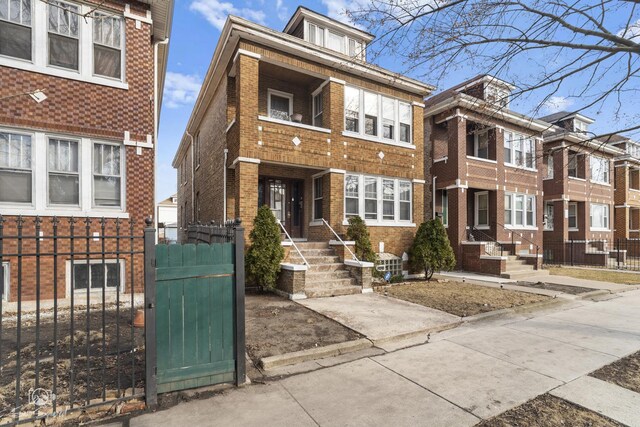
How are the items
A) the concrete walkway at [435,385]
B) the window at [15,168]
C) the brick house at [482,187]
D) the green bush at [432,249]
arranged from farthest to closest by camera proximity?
the brick house at [482,187]
the green bush at [432,249]
the window at [15,168]
the concrete walkway at [435,385]

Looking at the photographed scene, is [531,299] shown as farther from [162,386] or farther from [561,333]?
[162,386]

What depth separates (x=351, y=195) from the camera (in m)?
12.2

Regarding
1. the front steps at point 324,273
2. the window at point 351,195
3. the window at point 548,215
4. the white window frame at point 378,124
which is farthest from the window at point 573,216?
the front steps at point 324,273

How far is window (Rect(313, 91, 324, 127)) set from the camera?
12.5m

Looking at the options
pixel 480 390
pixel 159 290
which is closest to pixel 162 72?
pixel 159 290

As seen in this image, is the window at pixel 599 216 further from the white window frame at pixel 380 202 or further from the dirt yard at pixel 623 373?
the dirt yard at pixel 623 373

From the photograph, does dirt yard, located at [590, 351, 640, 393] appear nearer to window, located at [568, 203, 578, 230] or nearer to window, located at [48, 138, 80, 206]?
window, located at [48, 138, 80, 206]

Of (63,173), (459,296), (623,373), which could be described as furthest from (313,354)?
(63,173)

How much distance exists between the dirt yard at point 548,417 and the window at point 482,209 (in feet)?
48.1

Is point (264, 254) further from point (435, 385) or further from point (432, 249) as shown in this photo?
point (432, 249)

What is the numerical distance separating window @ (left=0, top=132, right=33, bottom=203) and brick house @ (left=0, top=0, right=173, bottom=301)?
0.06 feet

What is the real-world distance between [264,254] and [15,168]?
19.5ft

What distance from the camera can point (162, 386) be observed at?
3717 millimetres

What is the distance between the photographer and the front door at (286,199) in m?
12.4
